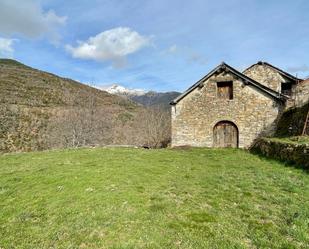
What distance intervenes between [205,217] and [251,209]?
161 cm

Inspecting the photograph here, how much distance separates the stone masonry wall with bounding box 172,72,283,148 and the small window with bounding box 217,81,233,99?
A: 355 millimetres

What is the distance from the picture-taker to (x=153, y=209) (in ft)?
29.9

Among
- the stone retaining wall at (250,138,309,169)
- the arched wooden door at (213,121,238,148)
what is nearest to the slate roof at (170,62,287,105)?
the arched wooden door at (213,121,238,148)

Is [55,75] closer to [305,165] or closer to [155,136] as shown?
[155,136]

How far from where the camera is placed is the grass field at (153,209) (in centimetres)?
726

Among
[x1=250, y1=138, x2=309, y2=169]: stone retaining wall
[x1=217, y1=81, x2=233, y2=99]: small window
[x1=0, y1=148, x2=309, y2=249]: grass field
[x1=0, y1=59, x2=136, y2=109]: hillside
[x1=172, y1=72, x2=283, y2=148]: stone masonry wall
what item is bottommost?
[x1=0, y1=148, x2=309, y2=249]: grass field

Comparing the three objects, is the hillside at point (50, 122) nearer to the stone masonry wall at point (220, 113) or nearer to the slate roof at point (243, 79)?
the stone masonry wall at point (220, 113)

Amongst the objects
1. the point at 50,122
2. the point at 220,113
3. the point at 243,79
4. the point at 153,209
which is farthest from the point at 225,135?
the point at 50,122

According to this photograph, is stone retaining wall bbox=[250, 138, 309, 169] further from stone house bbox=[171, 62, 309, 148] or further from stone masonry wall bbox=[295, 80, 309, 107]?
stone masonry wall bbox=[295, 80, 309, 107]

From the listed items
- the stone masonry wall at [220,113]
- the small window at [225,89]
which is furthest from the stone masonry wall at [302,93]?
the small window at [225,89]

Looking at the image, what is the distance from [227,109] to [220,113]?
73 centimetres

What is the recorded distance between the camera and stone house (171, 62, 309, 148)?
91.2ft

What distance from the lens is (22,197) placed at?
11.3 metres

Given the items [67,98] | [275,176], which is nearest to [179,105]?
[275,176]
